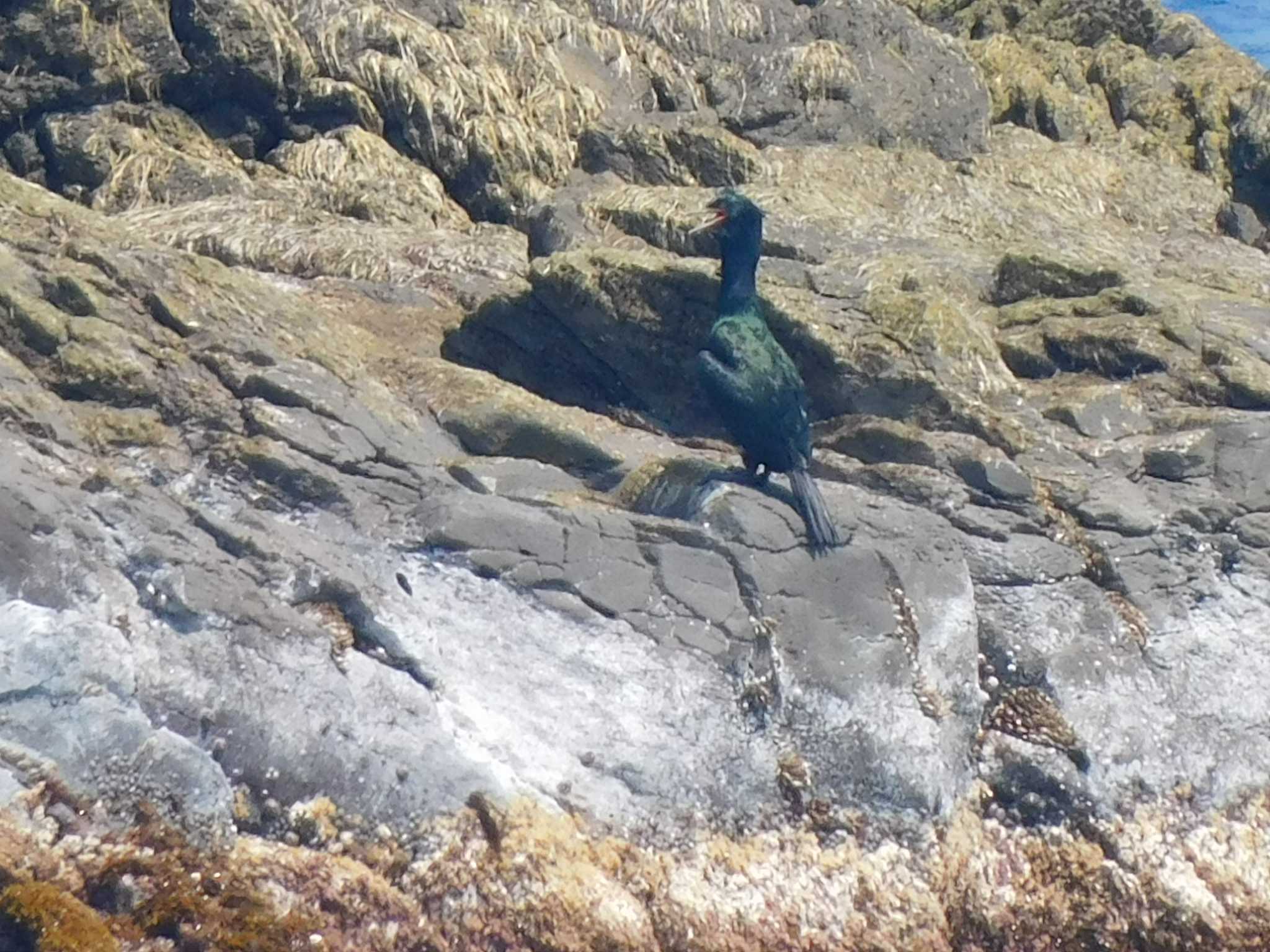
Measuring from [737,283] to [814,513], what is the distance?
59.9 inches

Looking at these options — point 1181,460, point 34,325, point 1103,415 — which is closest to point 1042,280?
point 1103,415

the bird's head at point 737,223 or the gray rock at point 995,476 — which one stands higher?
the bird's head at point 737,223

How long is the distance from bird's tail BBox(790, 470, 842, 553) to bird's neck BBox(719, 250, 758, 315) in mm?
1131

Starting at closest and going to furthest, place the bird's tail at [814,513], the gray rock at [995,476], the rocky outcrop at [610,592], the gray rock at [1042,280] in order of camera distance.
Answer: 1. the rocky outcrop at [610,592]
2. the bird's tail at [814,513]
3. the gray rock at [995,476]
4. the gray rock at [1042,280]

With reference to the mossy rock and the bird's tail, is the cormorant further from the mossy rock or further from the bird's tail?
the mossy rock

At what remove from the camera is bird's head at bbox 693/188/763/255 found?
898cm

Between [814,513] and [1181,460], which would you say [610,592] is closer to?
[814,513]

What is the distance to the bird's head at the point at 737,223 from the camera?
8977 millimetres

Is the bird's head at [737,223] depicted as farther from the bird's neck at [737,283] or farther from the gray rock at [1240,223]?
the gray rock at [1240,223]

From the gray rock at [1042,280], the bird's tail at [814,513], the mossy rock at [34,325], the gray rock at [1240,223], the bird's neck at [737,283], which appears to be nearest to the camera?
the bird's tail at [814,513]

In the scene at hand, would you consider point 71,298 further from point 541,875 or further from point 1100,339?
point 1100,339

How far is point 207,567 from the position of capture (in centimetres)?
732

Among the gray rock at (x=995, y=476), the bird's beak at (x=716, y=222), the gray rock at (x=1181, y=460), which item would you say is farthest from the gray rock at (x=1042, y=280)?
the bird's beak at (x=716, y=222)

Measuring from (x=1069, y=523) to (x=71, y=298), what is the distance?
5.38 metres
